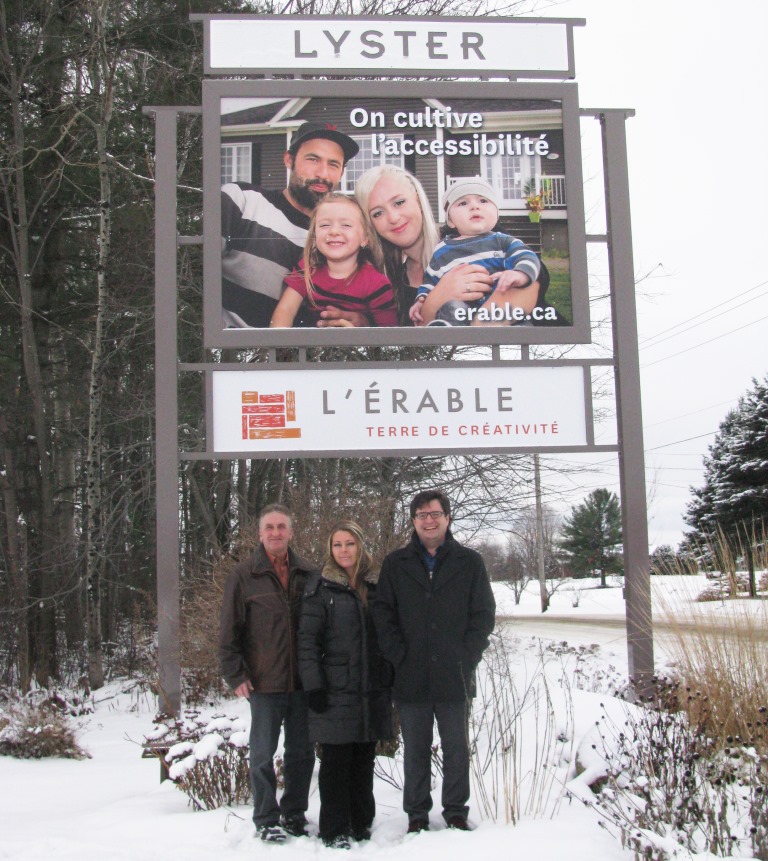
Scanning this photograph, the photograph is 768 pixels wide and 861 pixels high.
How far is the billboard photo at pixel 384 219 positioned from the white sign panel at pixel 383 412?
0.31 metres

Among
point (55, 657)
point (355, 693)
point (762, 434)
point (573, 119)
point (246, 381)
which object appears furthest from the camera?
point (762, 434)

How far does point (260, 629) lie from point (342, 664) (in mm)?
512

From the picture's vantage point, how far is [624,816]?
4.23 metres

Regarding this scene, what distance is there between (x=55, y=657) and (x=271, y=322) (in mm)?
8249

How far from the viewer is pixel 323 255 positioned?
8.09m

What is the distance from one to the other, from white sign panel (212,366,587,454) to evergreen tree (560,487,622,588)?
34.8 m

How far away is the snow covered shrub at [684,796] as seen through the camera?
4113 millimetres

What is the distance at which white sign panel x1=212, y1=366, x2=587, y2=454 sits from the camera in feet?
26.0

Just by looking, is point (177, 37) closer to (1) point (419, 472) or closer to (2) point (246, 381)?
(1) point (419, 472)

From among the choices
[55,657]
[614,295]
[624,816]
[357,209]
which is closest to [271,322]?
[357,209]

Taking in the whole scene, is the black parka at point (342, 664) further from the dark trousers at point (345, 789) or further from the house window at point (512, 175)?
the house window at point (512, 175)

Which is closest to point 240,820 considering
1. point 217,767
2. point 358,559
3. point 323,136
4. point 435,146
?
point 217,767

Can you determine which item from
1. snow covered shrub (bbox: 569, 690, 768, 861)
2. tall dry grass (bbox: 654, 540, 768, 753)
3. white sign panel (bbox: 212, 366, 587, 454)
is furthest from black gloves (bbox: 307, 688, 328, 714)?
white sign panel (bbox: 212, 366, 587, 454)

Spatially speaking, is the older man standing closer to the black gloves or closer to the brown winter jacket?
the brown winter jacket
